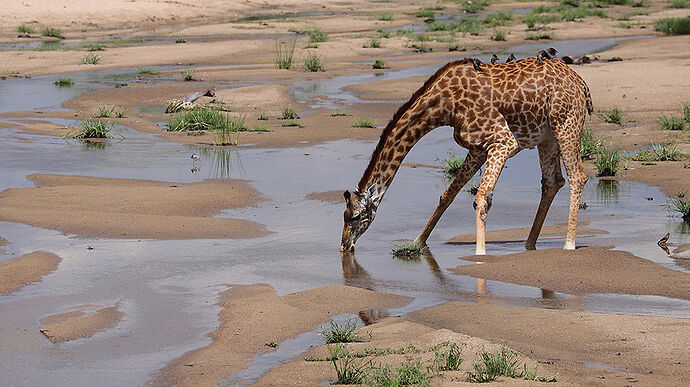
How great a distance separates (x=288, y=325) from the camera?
7.93 metres

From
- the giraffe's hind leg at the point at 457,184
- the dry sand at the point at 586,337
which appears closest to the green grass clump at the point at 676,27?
the giraffe's hind leg at the point at 457,184

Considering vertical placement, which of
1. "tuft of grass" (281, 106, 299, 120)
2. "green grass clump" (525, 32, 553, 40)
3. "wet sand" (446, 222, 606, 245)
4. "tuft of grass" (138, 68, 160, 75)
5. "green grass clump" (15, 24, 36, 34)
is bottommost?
"wet sand" (446, 222, 606, 245)

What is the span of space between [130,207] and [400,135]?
3.73 metres

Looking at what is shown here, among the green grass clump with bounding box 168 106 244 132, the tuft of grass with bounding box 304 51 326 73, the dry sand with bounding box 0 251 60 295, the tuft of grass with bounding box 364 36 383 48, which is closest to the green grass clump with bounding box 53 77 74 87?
the tuft of grass with bounding box 304 51 326 73

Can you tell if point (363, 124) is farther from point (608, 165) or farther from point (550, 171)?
point (550, 171)

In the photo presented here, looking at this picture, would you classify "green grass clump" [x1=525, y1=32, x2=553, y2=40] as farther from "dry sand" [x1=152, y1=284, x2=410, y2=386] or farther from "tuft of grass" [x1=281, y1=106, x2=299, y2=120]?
"dry sand" [x1=152, y1=284, x2=410, y2=386]

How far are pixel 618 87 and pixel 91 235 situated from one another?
1594 centimetres

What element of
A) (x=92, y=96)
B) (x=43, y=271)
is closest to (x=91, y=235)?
(x=43, y=271)

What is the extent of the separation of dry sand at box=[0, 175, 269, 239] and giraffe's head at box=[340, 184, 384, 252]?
1303 mm

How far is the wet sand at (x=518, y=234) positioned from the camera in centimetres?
1122

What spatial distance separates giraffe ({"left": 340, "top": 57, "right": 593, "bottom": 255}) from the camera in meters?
10.5

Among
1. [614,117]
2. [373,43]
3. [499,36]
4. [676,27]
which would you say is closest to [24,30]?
[373,43]

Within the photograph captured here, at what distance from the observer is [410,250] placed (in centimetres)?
1042

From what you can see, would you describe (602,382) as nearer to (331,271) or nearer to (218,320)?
(218,320)
